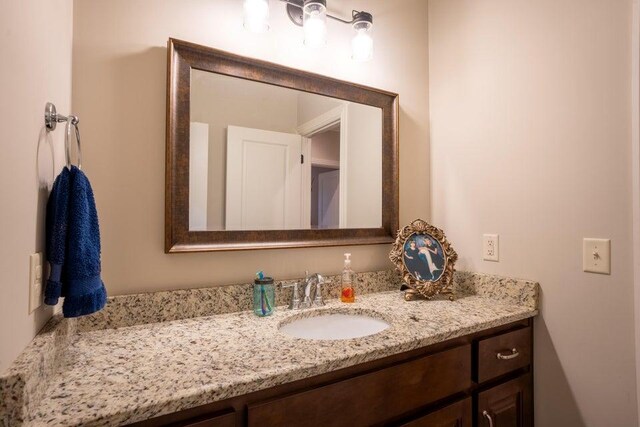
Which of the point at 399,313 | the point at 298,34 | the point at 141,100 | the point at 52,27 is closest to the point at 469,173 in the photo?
the point at 399,313

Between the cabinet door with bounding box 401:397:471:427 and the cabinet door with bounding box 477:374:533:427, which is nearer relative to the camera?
the cabinet door with bounding box 401:397:471:427

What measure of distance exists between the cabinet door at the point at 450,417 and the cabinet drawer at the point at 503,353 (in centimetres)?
11

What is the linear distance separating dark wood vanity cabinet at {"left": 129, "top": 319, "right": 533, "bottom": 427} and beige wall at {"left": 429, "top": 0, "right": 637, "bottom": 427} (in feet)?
0.55

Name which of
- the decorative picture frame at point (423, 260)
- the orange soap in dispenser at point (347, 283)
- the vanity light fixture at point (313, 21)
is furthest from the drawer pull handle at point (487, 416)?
the vanity light fixture at point (313, 21)

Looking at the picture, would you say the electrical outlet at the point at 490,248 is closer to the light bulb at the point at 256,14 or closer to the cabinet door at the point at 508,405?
the cabinet door at the point at 508,405

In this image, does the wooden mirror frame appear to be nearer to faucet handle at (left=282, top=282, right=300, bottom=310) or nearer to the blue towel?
faucet handle at (left=282, top=282, right=300, bottom=310)

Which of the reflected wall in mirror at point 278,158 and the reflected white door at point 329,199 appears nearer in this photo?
the reflected wall in mirror at point 278,158

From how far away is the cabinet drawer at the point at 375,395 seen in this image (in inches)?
29.9

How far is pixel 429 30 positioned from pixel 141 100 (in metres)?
1.44

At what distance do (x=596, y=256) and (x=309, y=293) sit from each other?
0.99 meters

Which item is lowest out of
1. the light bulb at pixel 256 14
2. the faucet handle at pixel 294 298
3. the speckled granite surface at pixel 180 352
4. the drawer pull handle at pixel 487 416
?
the drawer pull handle at pixel 487 416

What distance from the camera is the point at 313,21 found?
4.30ft

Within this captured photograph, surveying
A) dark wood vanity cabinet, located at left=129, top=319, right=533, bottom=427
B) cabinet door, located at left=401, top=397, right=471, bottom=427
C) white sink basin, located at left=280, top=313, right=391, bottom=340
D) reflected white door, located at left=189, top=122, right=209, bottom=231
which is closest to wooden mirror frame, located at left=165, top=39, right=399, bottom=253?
reflected white door, located at left=189, top=122, right=209, bottom=231

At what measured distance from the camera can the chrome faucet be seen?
126 cm
